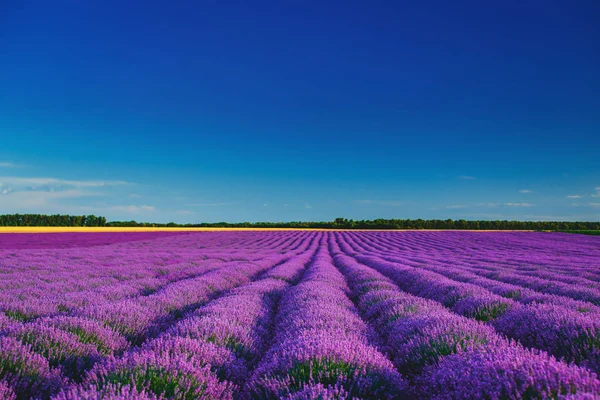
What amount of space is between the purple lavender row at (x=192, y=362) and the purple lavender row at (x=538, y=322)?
2.82m

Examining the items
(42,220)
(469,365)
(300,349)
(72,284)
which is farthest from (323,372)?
(42,220)

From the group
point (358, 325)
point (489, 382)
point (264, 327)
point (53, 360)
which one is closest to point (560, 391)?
point (489, 382)

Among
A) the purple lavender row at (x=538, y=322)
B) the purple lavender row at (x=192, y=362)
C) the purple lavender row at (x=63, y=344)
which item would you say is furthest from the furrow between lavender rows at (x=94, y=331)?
the purple lavender row at (x=538, y=322)

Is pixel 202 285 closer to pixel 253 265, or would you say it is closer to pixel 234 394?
pixel 253 265

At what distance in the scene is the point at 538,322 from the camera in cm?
411

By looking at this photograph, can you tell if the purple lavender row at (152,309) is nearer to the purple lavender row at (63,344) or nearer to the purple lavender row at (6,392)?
the purple lavender row at (63,344)

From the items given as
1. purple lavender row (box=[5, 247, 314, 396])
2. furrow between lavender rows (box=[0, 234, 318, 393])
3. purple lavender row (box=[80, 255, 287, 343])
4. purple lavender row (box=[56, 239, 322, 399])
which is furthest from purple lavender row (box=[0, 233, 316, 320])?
purple lavender row (box=[56, 239, 322, 399])

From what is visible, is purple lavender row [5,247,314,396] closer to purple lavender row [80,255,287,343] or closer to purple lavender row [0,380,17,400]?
purple lavender row [80,255,287,343]

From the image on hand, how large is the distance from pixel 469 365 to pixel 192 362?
2.21m

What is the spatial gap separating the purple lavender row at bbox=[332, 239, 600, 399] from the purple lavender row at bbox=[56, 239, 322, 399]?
160cm

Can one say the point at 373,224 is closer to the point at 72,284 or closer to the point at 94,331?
the point at 72,284

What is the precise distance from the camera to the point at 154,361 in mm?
2814

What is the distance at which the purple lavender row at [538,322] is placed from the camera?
10.9 feet

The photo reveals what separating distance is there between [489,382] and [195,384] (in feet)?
6.88
